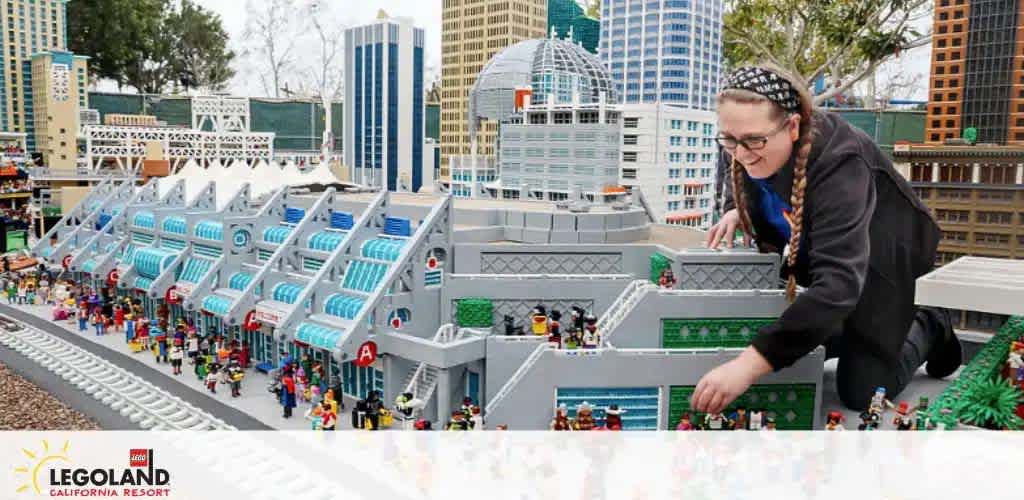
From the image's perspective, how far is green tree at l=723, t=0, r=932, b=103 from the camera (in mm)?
23234

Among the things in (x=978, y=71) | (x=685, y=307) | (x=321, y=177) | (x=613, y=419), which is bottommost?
(x=613, y=419)

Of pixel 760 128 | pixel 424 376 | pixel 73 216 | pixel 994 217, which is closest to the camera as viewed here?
pixel 760 128

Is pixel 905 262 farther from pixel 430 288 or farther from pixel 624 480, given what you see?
pixel 430 288

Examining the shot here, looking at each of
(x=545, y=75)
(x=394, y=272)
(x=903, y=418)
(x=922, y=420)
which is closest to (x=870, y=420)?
(x=903, y=418)

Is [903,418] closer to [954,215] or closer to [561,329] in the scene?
[561,329]

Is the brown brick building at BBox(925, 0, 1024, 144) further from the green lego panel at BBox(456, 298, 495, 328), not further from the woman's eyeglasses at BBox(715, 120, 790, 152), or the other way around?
the green lego panel at BBox(456, 298, 495, 328)

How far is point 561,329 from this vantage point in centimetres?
1638

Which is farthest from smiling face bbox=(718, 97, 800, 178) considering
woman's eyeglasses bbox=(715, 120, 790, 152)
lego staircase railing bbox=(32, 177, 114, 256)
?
lego staircase railing bbox=(32, 177, 114, 256)

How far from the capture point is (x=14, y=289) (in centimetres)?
2659

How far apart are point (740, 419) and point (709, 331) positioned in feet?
5.82

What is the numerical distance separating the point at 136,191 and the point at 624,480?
22191mm

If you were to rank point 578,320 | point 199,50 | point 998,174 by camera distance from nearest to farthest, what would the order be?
point 578,320
point 998,174
point 199,50

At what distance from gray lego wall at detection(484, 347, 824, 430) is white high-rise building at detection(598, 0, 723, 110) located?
21773 millimetres

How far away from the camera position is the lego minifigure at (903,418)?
41.4 feet
